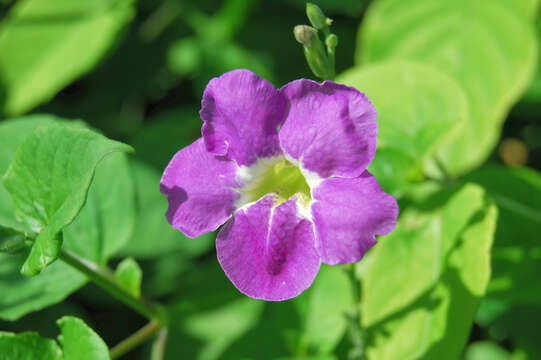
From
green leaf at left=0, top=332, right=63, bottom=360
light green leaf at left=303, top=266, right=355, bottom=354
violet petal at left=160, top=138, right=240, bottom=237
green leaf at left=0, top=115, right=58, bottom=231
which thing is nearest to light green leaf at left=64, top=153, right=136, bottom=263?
green leaf at left=0, top=115, right=58, bottom=231

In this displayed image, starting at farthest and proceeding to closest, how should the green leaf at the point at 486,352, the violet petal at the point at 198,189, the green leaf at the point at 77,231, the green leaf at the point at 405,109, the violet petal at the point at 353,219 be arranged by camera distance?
the green leaf at the point at 486,352
the green leaf at the point at 405,109
the green leaf at the point at 77,231
the violet petal at the point at 198,189
the violet petal at the point at 353,219

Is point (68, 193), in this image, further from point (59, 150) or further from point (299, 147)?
point (299, 147)

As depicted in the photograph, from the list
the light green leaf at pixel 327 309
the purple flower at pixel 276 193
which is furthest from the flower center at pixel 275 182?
the light green leaf at pixel 327 309

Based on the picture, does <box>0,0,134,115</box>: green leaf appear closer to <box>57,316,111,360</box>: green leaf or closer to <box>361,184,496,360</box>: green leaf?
<box>57,316,111,360</box>: green leaf

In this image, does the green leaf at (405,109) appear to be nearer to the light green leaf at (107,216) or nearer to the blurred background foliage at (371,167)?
the blurred background foliage at (371,167)

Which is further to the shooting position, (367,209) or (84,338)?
(84,338)

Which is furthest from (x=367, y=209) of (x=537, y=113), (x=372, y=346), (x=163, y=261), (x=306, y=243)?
(x=537, y=113)

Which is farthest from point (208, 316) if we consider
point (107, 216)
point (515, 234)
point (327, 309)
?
point (515, 234)
